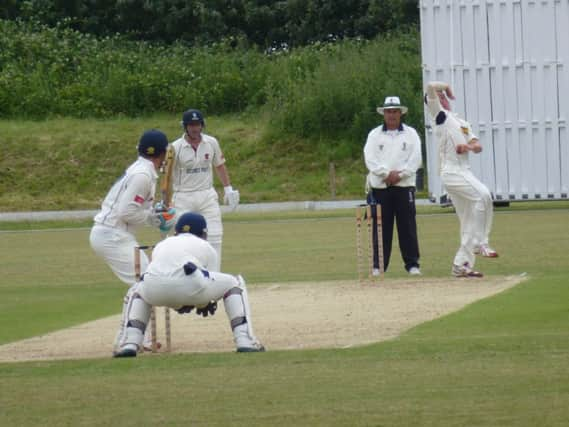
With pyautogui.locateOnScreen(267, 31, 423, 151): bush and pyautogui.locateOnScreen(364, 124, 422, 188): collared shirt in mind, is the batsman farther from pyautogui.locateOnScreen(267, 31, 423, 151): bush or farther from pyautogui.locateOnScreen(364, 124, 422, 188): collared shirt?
pyautogui.locateOnScreen(267, 31, 423, 151): bush

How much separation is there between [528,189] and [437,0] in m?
4.16

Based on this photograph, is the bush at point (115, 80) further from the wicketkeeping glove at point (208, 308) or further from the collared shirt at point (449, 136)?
the wicketkeeping glove at point (208, 308)

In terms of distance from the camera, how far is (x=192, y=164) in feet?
50.3

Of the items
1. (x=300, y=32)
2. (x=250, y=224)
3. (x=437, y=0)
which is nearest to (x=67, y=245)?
(x=250, y=224)

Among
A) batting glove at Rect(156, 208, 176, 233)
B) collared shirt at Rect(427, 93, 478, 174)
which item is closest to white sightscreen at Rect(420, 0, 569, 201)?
collared shirt at Rect(427, 93, 478, 174)

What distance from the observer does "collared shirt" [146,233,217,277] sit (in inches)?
414

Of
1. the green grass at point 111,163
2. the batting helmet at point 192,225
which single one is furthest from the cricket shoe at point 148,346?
the green grass at point 111,163

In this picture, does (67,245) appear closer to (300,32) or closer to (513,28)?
(513,28)

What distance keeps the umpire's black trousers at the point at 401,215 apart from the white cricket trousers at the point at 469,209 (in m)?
0.69

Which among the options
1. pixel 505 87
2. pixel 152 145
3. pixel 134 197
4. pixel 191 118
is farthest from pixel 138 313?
pixel 505 87

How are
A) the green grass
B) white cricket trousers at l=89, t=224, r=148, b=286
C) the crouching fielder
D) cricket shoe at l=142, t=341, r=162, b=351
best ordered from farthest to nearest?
the green grass → white cricket trousers at l=89, t=224, r=148, b=286 → cricket shoe at l=142, t=341, r=162, b=351 → the crouching fielder

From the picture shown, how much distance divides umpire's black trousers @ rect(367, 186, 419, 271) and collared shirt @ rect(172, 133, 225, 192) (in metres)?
2.36

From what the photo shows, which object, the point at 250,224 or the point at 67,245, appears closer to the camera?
the point at 67,245

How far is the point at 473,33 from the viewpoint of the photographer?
30.4 meters
